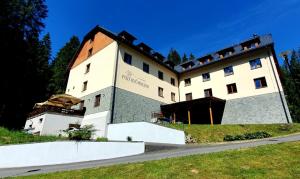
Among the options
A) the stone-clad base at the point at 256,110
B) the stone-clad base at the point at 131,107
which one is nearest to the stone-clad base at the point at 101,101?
the stone-clad base at the point at 131,107

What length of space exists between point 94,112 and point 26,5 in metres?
17.3

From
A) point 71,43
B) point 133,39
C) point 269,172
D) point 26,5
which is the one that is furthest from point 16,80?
point 269,172

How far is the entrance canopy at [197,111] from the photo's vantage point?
25.7 m

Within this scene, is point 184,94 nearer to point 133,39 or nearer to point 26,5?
point 133,39

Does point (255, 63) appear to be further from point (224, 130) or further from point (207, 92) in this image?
point (224, 130)

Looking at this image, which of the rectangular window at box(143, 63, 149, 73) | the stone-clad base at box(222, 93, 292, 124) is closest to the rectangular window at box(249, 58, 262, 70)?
the stone-clad base at box(222, 93, 292, 124)

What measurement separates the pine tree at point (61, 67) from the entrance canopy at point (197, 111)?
716 inches

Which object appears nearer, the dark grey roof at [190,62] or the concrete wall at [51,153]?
the concrete wall at [51,153]

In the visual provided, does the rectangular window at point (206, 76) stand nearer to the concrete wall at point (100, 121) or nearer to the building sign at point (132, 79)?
the building sign at point (132, 79)

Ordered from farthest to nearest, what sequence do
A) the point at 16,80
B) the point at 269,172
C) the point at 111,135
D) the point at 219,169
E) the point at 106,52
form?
the point at 16,80, the point at 106,52, the point at 111,135, the point at 219,169, the point at 269,172

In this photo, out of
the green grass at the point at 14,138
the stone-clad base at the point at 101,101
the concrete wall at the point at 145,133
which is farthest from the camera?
the stone-clad base at the point at 101,101

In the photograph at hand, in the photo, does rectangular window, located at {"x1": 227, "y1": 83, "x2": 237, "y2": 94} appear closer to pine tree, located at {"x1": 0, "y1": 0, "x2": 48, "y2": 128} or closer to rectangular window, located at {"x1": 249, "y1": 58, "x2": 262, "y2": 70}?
rectangular window, located at {"x1": 249, "y1": 58, "x2": 262, "y2": 70}

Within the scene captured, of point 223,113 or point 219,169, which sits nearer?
point 219,169

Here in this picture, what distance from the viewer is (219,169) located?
20.7ft
